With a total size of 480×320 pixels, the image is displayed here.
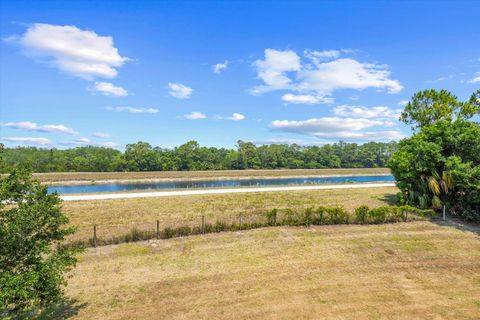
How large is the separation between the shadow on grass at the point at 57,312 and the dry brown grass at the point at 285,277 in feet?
1.05

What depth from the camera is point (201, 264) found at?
12578 mm

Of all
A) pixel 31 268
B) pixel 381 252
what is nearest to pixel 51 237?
pixel 31 268

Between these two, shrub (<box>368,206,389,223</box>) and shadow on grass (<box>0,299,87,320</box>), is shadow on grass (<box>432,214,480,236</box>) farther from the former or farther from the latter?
shadow on grass (<box>0,299,87,320</box>)

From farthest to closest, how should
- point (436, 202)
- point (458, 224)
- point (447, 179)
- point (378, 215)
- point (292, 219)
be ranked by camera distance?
1. point (436, 202)
2. point (447, 179)
3. point (458, 224)
4. point (378, 215)
5. point (292, 219)

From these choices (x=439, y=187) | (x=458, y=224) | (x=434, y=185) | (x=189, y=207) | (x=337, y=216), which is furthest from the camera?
(x=189, y=207)

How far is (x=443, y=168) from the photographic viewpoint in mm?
20766

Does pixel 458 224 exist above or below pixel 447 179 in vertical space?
below

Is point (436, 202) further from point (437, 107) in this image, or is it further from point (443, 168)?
point (437, 107)

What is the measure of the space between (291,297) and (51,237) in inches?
319

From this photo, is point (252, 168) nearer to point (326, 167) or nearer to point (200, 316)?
point (326, 167)

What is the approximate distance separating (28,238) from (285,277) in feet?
30.0

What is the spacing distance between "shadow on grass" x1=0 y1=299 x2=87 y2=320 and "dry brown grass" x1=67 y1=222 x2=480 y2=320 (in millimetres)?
319

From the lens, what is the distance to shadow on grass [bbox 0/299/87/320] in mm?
8586

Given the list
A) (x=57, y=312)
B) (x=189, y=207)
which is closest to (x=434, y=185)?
(x=189, y=207)
